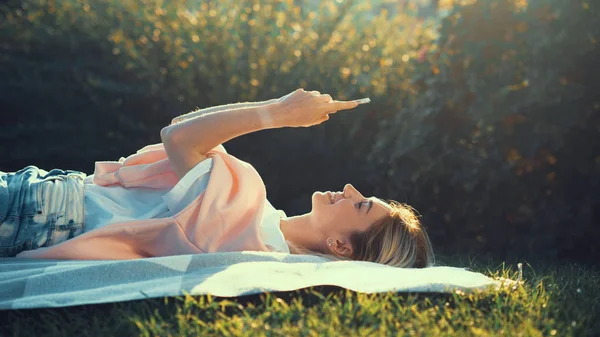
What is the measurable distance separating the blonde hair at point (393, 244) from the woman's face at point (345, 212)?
0.03m

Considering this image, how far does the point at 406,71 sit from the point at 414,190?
0.97 metres

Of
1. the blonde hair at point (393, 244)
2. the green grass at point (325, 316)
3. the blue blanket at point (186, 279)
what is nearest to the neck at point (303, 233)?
the blonde hair at point (393, 244)

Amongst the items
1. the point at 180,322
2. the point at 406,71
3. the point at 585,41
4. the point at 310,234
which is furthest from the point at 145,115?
the point at 180,322

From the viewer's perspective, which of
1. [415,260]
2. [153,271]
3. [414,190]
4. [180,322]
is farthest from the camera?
[414,190]

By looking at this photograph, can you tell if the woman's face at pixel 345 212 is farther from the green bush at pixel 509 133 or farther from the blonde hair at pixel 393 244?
the green bush at pixel 509 133

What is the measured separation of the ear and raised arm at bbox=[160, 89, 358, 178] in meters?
0.64

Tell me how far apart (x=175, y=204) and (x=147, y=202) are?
8.5 inches

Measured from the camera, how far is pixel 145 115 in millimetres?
5793

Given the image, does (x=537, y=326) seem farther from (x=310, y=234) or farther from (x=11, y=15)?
(x=11, y=15)

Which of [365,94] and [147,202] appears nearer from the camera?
[147,202]

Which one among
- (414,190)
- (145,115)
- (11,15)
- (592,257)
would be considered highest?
(11,15)

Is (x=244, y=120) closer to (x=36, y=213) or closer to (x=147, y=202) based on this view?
(x=147, y=202)

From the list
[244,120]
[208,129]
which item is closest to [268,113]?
[244,120]

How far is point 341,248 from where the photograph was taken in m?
3.66
